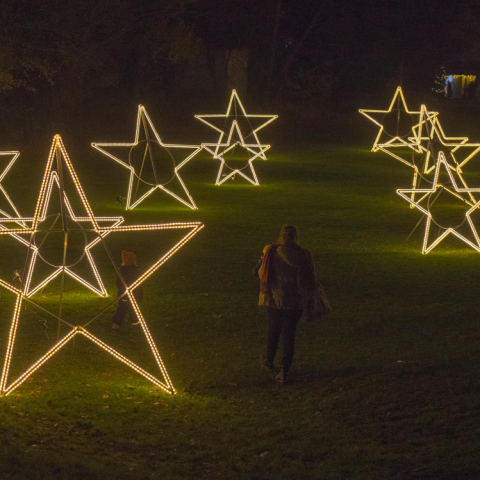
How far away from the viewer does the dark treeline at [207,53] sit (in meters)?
32.2

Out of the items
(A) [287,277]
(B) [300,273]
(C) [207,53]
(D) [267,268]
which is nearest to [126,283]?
(D) [267,268]

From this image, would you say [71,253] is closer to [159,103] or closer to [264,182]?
[264,182]

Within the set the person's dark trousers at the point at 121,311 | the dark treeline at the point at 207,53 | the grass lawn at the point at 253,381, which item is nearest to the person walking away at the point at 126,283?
the person's dark trousers at the point at 121,311

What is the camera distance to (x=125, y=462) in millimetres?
6688

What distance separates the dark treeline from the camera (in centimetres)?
3216

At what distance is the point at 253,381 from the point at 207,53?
50.5 metres

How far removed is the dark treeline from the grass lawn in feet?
56.1

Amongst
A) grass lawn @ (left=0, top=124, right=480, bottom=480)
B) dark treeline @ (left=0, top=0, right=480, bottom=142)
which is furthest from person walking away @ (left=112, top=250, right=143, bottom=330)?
dark treeline @ (left=0, top=0, right=480, bottom=142)

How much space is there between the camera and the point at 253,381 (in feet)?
28.8

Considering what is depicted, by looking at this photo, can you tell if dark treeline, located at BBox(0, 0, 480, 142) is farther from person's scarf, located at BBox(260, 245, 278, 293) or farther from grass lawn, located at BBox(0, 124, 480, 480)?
person's scarf, located at BBox(260, 245, 278, 293)

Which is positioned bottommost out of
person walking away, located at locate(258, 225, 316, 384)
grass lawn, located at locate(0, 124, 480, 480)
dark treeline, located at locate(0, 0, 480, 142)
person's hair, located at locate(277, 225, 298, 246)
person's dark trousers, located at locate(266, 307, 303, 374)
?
grass lawn, located at locate(0, 124, 480, 480)

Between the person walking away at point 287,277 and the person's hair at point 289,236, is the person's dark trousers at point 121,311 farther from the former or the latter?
the person's hair at point 289,236

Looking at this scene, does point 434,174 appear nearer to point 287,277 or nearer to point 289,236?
point 289,236

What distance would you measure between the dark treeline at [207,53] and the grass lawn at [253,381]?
17.1 m
